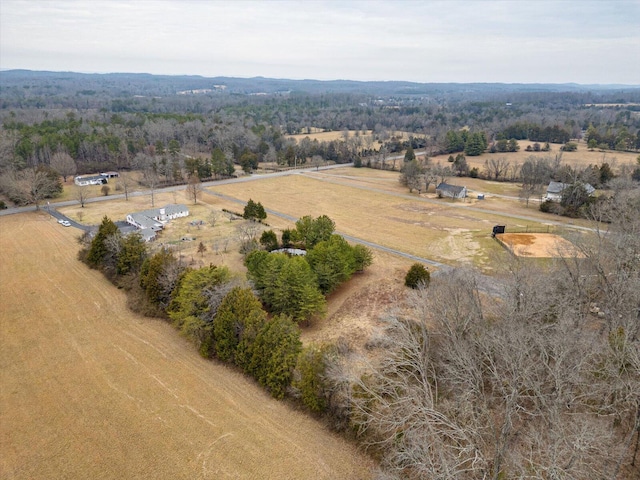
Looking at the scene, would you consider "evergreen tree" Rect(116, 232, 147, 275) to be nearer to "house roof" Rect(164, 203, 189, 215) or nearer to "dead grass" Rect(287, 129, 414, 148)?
"house roof" Rect(164, 203, 189, 215)

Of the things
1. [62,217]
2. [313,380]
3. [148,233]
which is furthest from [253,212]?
[313,380]

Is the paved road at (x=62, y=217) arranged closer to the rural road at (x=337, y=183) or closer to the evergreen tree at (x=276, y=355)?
the rural road at (x=337, y=183)

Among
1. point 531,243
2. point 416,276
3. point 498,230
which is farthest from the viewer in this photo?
point 498,230

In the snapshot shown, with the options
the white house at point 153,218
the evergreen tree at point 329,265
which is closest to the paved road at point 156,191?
the white house at point 153,218

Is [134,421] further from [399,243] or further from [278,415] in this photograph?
[399,243]

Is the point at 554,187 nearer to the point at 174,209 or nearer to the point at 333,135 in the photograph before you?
the point at 174,209

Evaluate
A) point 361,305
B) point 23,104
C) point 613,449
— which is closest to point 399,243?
point 361,305
